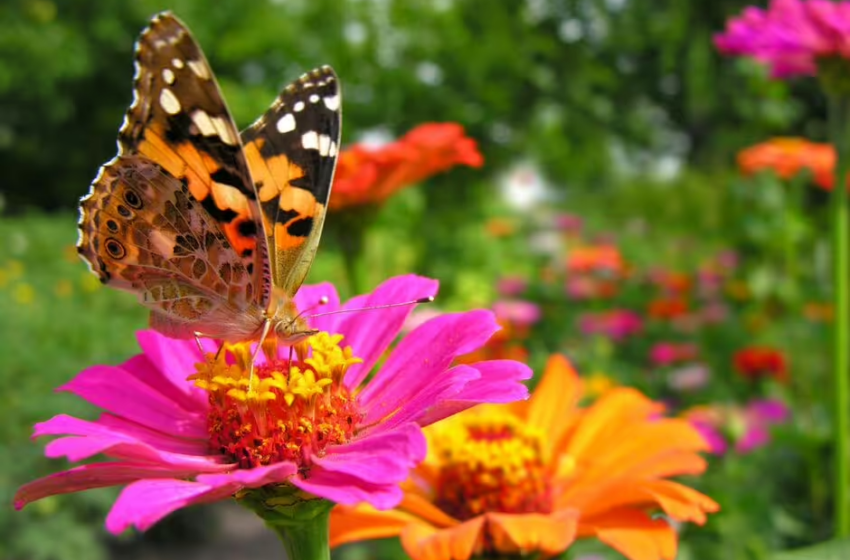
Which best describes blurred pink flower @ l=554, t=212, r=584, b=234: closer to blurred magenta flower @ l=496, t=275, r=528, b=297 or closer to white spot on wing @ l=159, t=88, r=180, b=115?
blurred magenta flower @ l=496, t=275, r=528, b=297

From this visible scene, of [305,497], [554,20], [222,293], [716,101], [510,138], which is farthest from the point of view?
[716,101]

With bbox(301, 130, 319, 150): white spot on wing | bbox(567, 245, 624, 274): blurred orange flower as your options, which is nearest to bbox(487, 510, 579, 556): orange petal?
bbox(301, 130, 319, 150): white spot on wing

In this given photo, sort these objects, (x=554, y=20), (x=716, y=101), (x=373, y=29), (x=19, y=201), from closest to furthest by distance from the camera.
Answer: (x=373, y=29), (x=554, y=20), (x=716, y=101), (x=19, y=201)

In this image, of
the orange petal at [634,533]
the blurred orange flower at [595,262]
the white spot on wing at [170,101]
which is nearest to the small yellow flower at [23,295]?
the blurred orange flower at [595,262]

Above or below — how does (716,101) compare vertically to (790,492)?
above

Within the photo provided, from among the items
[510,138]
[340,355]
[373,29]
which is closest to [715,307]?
[510,138]

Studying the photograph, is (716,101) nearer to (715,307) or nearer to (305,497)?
(715,307)

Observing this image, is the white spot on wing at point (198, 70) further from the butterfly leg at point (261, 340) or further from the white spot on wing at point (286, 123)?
the butterfly leg at point (261, 340)
